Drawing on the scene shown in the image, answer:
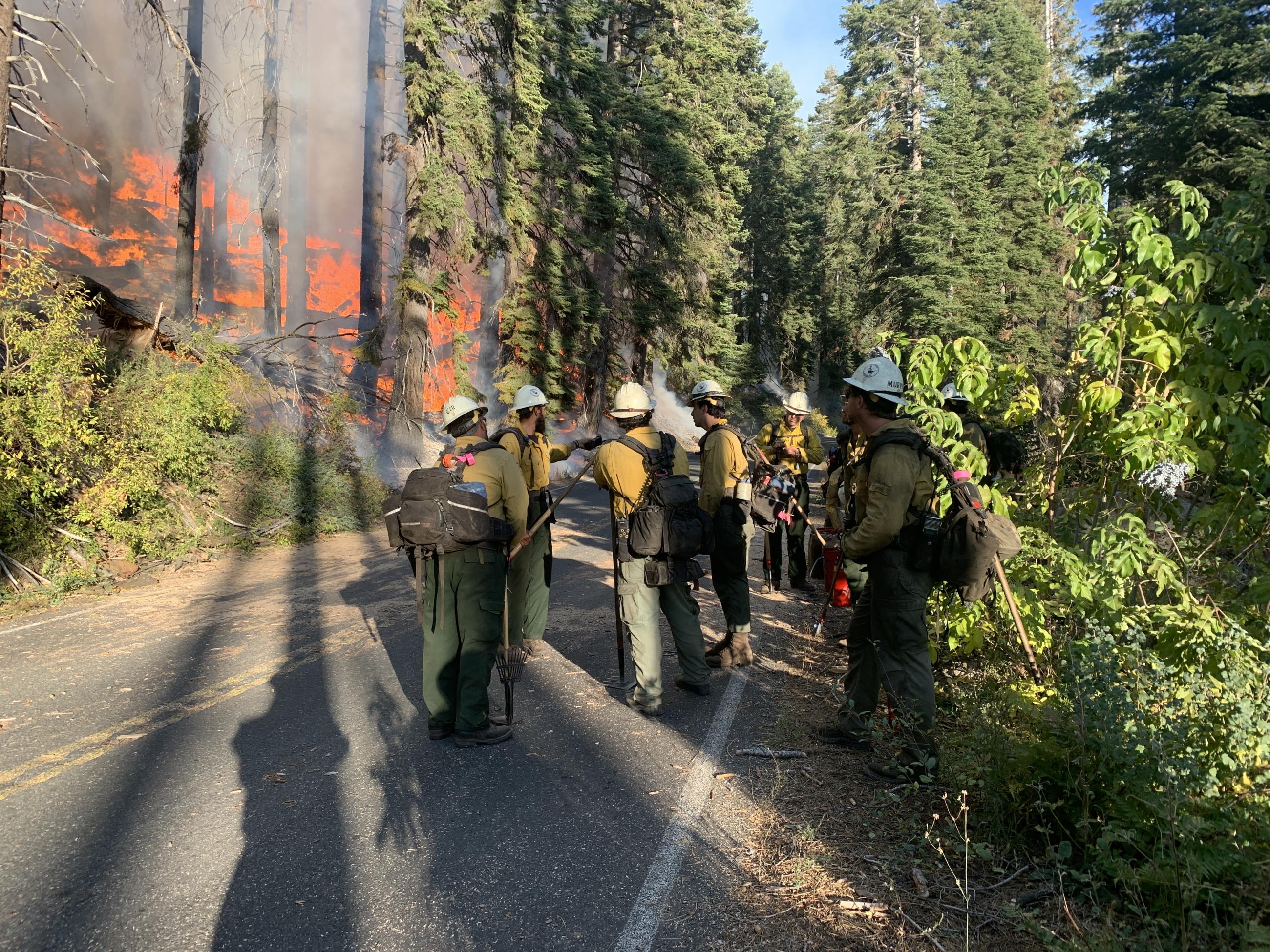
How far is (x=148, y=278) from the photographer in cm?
1705

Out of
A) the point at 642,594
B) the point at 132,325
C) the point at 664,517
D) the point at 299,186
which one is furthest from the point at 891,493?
the point at 299,186

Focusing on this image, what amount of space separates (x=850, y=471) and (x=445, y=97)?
15.0m

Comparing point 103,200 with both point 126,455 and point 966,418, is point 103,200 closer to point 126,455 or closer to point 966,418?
point 126,455

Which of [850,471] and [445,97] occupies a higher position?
[445,97]

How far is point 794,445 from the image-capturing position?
9281 mm

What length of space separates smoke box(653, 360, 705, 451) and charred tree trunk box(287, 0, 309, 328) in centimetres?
1592

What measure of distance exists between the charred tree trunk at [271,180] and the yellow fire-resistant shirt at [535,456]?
15.4m

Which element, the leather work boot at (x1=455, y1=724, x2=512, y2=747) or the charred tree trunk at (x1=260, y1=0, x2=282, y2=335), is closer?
the leather work boot at (x1=455, y1=724, x2=512, y2=747)

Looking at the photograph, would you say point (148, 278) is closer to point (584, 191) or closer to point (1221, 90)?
point (584, 191)

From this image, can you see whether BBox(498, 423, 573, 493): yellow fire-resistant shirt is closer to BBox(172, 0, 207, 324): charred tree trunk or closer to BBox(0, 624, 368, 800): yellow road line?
BBox(0, 624, 368, 800): yellow road line

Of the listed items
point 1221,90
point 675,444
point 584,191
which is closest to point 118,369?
point 675,444

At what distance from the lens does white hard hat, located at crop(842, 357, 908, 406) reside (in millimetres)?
4484

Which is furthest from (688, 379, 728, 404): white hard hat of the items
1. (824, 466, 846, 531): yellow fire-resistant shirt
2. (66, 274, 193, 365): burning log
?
(66, 274, 193, 365): burning log

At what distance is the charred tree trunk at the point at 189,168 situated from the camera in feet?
56.4
